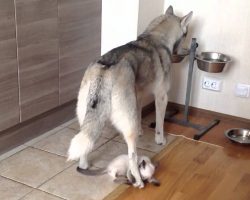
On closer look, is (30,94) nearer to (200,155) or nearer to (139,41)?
(139,41)

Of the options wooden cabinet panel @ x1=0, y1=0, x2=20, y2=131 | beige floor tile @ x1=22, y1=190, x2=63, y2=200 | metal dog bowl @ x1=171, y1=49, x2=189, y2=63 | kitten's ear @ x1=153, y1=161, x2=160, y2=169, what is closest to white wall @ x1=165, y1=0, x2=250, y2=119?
metal dog bowl @ x1=171, y1=49, x2=189, y2=63

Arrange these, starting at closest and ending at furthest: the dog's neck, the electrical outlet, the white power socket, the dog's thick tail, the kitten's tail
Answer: the dog's thick tail
the kitten's tail
the dog's neck
the electrical outlet
the white power socket

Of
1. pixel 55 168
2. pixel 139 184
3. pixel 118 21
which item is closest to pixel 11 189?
pixel 55 168

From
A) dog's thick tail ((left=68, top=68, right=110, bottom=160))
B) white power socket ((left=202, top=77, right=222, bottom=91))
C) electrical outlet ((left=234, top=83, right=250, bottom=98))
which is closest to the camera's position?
dog's thick tail ((left=68, top=68, right=110, bottom=160))

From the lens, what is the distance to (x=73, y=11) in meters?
2.90

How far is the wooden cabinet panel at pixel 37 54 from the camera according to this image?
2.54 metres

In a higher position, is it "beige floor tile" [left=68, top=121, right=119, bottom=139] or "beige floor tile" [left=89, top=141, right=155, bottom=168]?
"beige floor tile" [left=68, top=121, right=119, bottom=139]

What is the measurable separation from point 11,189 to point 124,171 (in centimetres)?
65

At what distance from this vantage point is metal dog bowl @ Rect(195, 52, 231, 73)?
2.98 metres

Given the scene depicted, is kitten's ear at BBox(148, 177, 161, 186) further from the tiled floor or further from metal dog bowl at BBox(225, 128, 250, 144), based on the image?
metal dog bowl at BBox(225, 128, 250, 144)

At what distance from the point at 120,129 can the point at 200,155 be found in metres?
0.74

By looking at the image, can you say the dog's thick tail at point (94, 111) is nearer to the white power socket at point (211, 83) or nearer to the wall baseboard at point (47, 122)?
the wall baseboard at point (47, 122)

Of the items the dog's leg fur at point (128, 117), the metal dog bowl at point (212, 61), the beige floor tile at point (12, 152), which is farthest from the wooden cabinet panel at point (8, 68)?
the metal dog bowl at point (212, 61)

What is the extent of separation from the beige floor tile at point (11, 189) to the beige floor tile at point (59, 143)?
0.43 m
